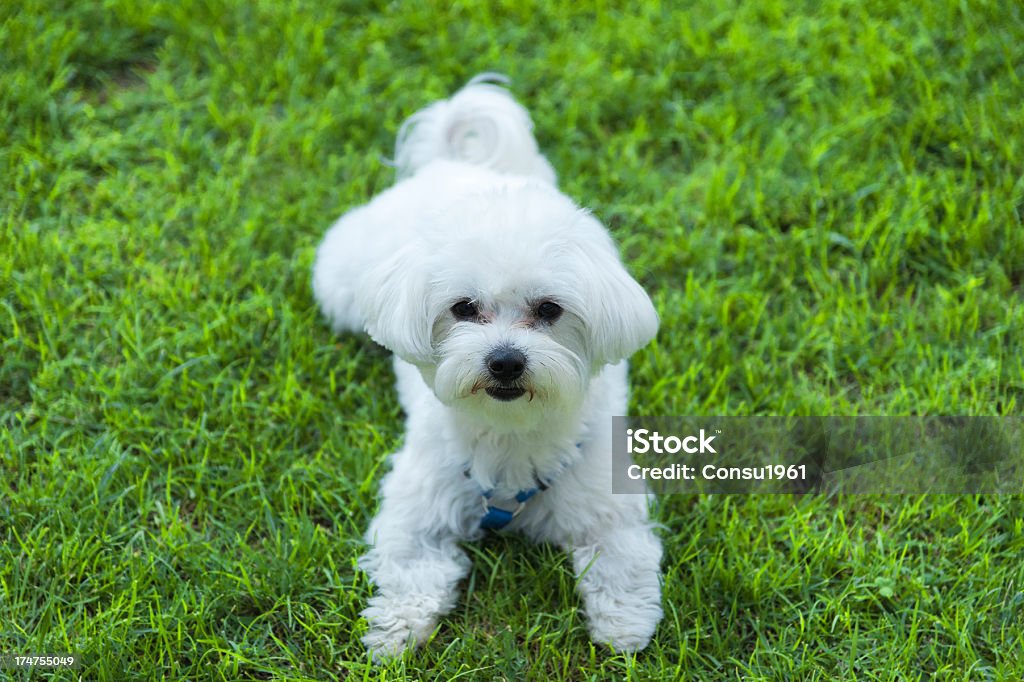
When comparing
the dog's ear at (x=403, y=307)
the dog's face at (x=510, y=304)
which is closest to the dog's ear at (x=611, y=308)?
the dog's face at (x=510, y=304)

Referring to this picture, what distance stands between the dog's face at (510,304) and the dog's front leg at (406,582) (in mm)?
550

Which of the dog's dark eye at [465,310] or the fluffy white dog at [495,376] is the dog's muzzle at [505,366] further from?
the dog's dark eye at [465,310]

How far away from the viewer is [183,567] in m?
3.17

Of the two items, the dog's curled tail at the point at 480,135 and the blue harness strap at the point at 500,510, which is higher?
the dog's curled tail at the point at 480,135

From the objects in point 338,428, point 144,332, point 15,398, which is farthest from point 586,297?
point 15,398

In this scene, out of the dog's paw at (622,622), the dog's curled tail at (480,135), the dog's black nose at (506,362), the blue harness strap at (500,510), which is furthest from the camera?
the dog's curled tail at (480,135)

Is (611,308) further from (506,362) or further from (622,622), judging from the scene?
(622,622)

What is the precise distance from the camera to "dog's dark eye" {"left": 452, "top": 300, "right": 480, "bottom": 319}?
9.13 feet

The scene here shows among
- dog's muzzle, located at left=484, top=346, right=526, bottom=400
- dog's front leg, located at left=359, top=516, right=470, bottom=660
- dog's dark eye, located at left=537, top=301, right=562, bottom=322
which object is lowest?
dog's front leg, located at left=359, top=516, right=470, bottom=660

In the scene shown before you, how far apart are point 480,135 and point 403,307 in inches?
51.6

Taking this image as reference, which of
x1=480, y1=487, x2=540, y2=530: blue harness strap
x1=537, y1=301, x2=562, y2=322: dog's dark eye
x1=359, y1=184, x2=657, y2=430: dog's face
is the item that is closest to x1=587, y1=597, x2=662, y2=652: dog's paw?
x1=480, y1=487, x2=540, y2=530: blue harness strap

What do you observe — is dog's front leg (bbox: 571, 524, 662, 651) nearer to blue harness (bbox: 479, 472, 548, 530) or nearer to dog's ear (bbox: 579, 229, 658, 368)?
blue harness (bbox: 479, 472, 548, 530)

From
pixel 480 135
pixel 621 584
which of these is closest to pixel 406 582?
pixel 621 584

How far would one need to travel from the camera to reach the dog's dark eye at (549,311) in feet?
9.07
